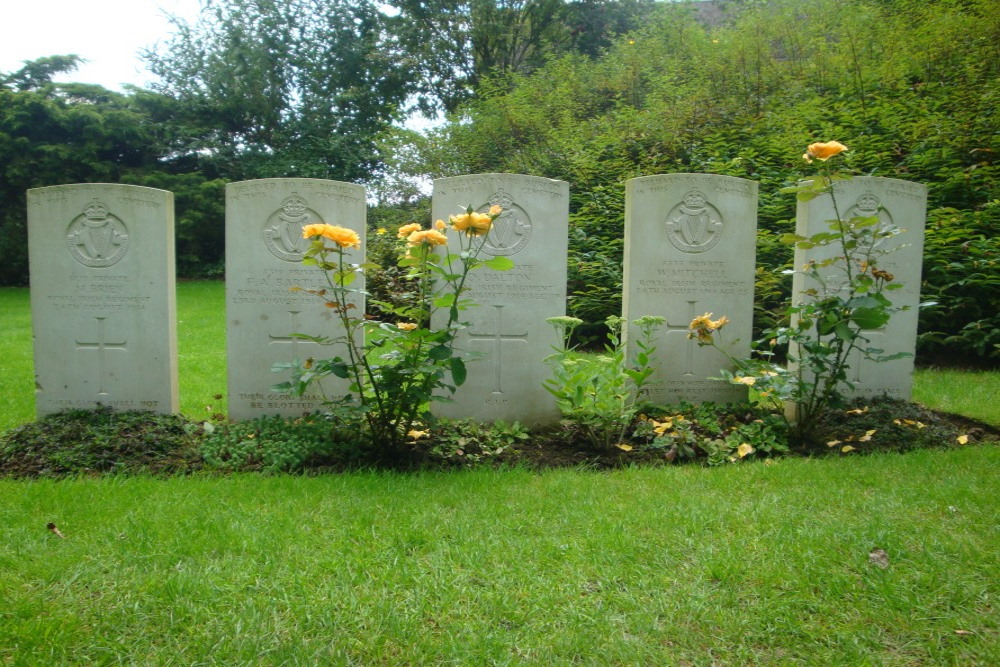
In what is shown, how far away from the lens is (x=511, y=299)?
4.62 metres

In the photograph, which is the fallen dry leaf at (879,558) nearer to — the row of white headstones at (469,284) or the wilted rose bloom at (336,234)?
the row of white headstones at (469,284)

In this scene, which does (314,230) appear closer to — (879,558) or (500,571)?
(500,571)

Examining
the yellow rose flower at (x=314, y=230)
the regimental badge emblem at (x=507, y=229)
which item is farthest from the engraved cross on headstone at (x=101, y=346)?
the regimental badge emblem at (x=507, y=229)

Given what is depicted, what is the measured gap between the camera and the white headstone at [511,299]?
4609mm

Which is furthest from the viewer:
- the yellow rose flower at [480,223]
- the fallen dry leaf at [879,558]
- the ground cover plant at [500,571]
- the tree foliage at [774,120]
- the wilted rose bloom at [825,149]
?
the tree foliage at [774,120]

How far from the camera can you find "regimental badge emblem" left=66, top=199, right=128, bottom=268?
173 inches

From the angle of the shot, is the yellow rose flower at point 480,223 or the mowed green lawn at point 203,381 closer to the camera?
the yellow rose flower at point 480,223

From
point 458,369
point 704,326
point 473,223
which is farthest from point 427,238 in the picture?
point 704,326

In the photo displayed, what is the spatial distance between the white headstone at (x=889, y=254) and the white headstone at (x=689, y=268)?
0.40 m

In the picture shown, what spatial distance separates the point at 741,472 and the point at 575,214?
6270 millimetres

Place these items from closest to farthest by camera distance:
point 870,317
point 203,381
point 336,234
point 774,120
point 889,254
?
point 336,234
point 870,317
point 889,254
point 203,381
point 774,120

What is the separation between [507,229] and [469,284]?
0.47 metres

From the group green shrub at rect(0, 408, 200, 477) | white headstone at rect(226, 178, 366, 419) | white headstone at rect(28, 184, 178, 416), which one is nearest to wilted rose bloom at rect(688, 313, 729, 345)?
white headstone at rect(226, 178, 366, 419)

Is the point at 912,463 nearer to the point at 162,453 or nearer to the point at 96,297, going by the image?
the point at 162,453
